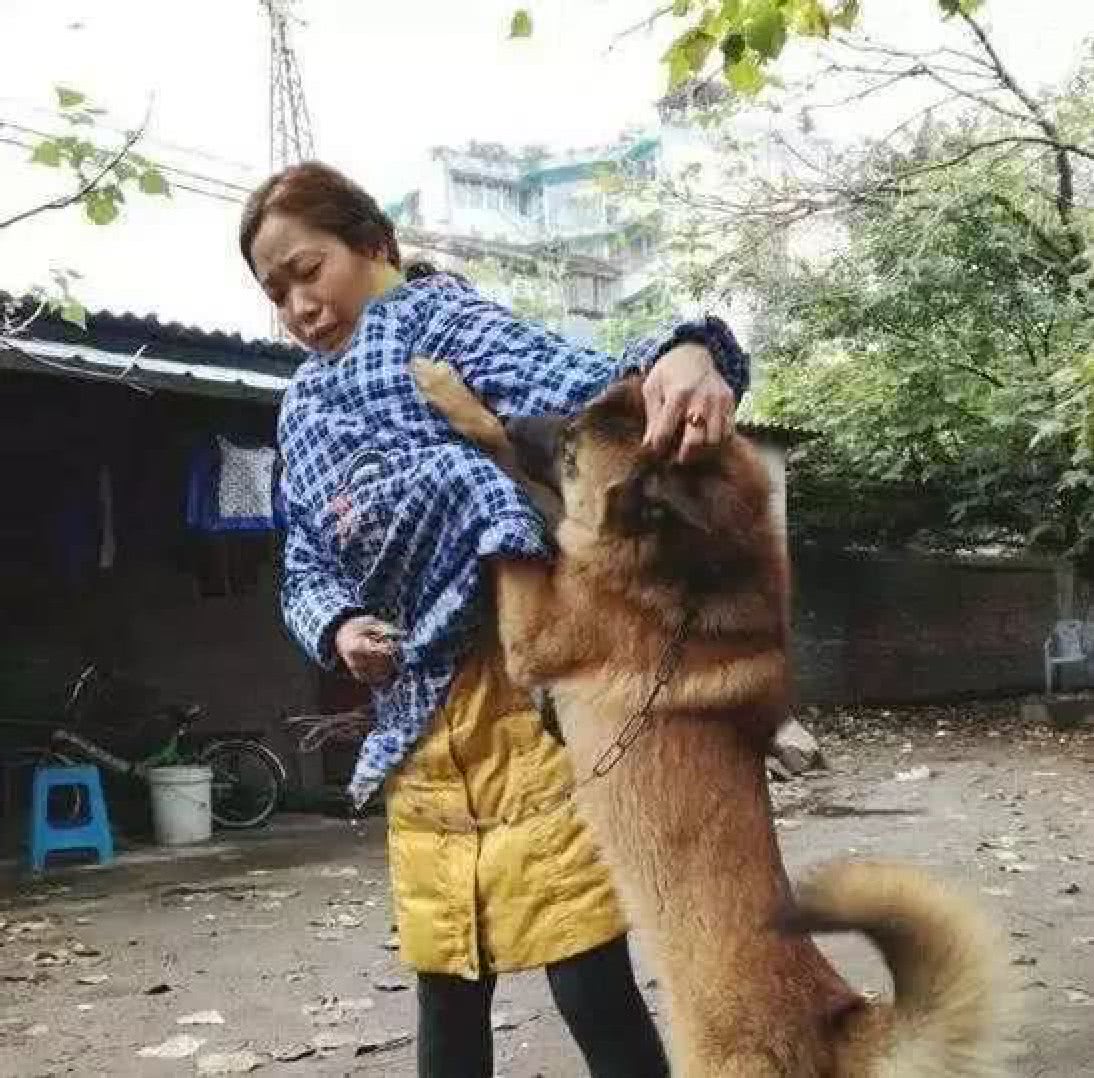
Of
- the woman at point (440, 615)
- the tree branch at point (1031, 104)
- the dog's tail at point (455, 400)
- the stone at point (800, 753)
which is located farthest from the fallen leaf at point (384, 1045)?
the tree branch at point (1031, 104)

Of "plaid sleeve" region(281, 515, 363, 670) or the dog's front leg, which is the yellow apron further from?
"plaid sleeve" region(281, 515, 363, 670)

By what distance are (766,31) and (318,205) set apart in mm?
2171

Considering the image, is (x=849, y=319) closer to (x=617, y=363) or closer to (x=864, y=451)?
(x=864, y=451)

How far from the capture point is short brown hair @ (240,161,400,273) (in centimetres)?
217

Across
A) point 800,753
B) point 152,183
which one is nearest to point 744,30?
point 152,183

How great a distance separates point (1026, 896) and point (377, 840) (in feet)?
14.4

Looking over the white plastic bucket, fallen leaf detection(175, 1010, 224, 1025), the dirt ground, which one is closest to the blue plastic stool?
the dirt ground

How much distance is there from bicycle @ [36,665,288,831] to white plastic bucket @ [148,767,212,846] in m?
0.16

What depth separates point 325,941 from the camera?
5969mm

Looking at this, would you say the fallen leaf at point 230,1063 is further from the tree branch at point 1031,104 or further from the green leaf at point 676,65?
the tree branch at point 1031,104

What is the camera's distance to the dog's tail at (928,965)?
1.93m

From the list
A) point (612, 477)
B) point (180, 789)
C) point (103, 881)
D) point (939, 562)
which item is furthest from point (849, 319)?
point (612, 477)

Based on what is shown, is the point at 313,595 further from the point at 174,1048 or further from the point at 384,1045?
the point at 174,1048

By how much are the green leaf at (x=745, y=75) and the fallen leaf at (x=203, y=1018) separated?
3.86 m
